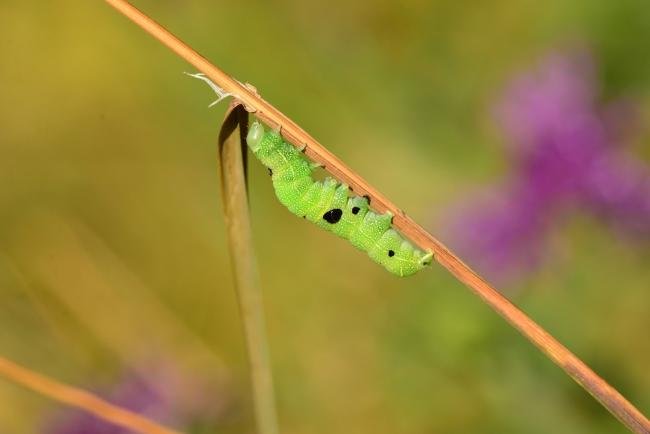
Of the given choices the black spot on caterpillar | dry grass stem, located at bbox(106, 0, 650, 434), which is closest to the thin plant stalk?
dry grass stem, located at bbox(106, 0, 650, 434)

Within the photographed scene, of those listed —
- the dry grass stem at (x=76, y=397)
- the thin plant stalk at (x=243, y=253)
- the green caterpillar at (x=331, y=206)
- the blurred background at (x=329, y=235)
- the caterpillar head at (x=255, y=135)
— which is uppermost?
the blurred background at (x=329, y=235)

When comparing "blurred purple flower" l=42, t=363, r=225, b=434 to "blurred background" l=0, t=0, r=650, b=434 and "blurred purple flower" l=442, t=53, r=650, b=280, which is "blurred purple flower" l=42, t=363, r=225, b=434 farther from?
"blurred purple flower" l=442, t=53, r=650, b=280

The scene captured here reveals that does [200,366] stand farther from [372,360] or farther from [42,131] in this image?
[42,131]

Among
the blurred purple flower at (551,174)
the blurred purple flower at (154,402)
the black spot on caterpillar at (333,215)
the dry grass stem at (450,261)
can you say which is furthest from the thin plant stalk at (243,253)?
the blurred purple flower at (551,174)

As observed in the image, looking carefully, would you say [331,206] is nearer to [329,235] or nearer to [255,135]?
[255,135]

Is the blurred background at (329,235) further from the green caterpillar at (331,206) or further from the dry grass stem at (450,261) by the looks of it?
the dry grass stem at (450,261)

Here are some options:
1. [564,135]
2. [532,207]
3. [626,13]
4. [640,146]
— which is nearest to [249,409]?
[532,207]

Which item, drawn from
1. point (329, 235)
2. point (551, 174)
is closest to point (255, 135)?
point (551, 174)
